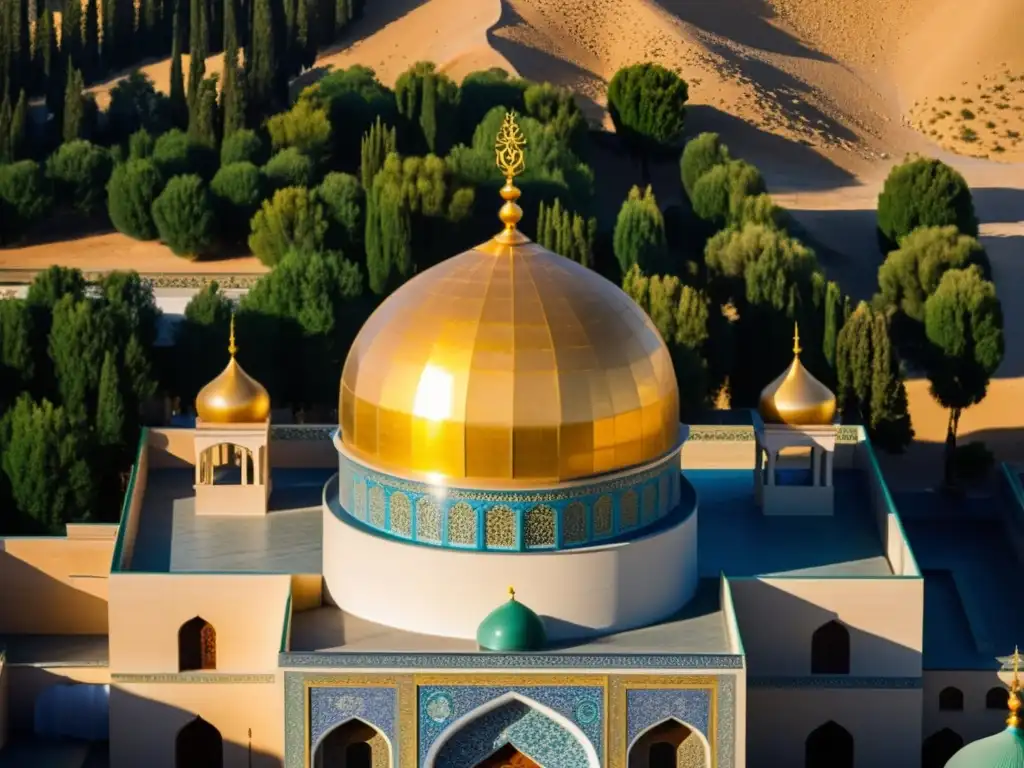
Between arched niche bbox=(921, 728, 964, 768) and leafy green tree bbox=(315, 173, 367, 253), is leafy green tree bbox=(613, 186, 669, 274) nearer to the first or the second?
leafy green tree bbox=(315, 173, 367, 253)

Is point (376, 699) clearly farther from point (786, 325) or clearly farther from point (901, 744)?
point (786, 325)

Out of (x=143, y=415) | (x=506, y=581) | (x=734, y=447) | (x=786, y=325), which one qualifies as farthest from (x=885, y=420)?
(x=506, y=581)

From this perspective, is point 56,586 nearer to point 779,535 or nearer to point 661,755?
point 661,755

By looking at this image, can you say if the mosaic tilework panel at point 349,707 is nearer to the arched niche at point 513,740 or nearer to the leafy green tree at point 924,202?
the arched niche at point 513,740

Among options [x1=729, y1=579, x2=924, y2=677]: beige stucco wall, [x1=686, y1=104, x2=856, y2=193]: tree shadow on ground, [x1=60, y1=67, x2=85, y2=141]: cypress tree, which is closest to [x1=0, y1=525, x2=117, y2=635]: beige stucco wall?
[x1=729, y1=579, x2=924, y2=677]: beige stucco wall

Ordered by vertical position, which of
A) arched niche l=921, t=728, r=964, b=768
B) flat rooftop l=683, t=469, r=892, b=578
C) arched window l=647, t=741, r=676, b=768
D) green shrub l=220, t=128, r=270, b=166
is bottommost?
arched niche l=921, t=728, r=964, b=768

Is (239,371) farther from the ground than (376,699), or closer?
farther from the ground

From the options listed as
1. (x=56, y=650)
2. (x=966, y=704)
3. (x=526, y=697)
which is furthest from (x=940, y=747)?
(x=56, y=650)
